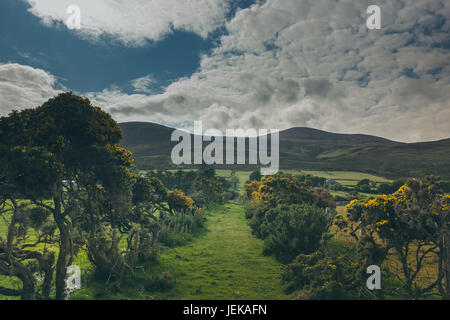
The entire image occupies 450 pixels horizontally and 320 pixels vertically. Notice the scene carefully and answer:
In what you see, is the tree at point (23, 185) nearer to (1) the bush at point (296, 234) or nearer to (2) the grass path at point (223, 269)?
(2) the grass path at point (223, 269)

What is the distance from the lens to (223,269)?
15719mm

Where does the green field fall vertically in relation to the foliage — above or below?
below

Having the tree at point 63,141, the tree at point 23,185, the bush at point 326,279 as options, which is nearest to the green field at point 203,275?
the bush at point 326,279

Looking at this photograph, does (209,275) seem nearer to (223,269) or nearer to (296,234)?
(223,269)

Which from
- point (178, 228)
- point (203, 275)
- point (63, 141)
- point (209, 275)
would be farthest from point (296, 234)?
point (63, 141)

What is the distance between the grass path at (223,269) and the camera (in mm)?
12242

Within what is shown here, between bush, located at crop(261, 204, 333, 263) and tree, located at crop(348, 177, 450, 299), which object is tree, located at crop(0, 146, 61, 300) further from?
bush, located at crop(261, 204, 333, 263)

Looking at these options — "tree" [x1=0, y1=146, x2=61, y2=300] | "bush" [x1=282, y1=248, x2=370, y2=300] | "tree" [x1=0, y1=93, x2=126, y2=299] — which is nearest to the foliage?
"bush" [x1=282, y1=248, x2=370, y2=300]

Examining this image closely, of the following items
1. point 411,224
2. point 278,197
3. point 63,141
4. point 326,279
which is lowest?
point 326,279

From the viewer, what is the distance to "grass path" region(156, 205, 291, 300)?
12242mm

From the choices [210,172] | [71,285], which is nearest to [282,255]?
[71,285]
